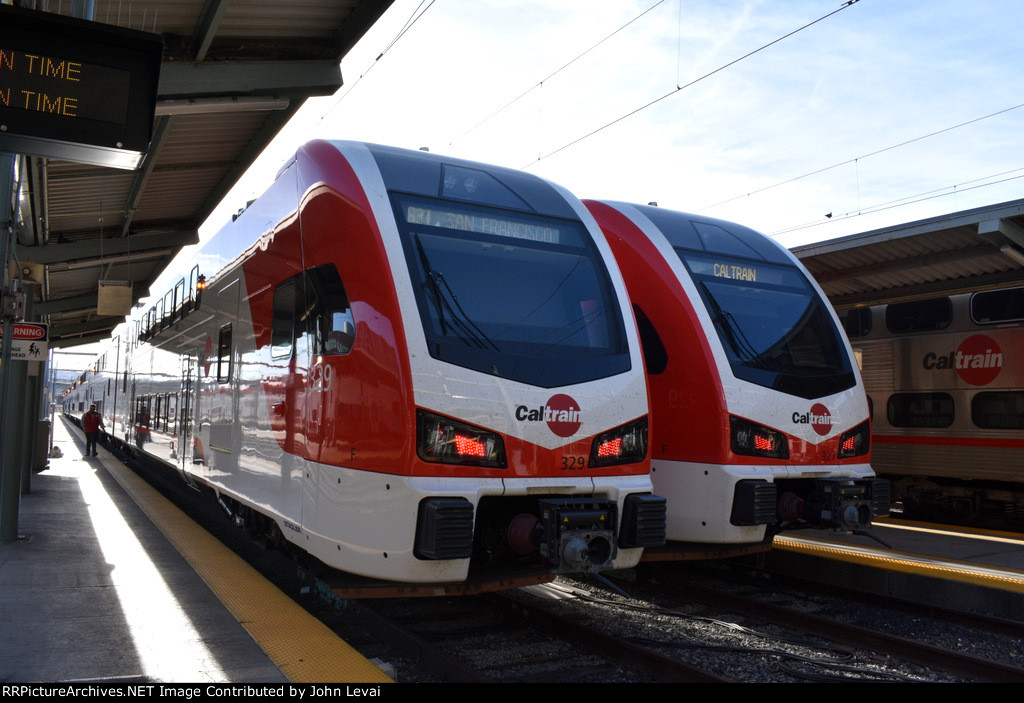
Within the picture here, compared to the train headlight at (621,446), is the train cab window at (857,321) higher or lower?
higher

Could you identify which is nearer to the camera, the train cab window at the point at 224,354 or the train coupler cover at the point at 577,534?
the train coupler cover at the point at 577,534

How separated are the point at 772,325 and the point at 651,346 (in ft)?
3.38

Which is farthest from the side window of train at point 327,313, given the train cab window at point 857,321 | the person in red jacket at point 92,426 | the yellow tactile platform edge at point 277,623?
the person in red jacket at point 92,426

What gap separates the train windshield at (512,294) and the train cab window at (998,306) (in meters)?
6.82

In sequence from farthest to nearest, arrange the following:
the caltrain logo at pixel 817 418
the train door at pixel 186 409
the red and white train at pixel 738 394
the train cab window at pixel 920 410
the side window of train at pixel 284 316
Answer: the train cab window at pixel 920 410
the train door at pixel 186 409
the caltrain logo at pixel 817 418
the red and white train at pixel 738 394
the side window of train at pixel 284 316

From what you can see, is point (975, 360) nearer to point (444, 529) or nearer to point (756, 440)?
point (756, 440)

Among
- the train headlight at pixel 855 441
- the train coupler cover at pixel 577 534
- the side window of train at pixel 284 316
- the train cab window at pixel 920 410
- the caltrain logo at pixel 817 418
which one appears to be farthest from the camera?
the train cab window at pixel 920 410

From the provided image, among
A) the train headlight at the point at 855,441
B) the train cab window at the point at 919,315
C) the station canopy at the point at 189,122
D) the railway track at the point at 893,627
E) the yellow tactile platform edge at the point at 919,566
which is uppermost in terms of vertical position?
the station canopy at the point at 189,122

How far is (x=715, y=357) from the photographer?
20.7 feet

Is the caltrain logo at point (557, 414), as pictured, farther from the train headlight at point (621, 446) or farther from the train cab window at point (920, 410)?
the train cab window at point (920, 410)

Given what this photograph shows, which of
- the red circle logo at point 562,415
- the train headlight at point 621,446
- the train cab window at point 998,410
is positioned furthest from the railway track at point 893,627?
the train cab window at point 998,410

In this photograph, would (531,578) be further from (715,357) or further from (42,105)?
(42,105)

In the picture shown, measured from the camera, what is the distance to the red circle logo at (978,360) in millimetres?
9906

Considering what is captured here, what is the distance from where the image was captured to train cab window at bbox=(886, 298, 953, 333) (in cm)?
1062
